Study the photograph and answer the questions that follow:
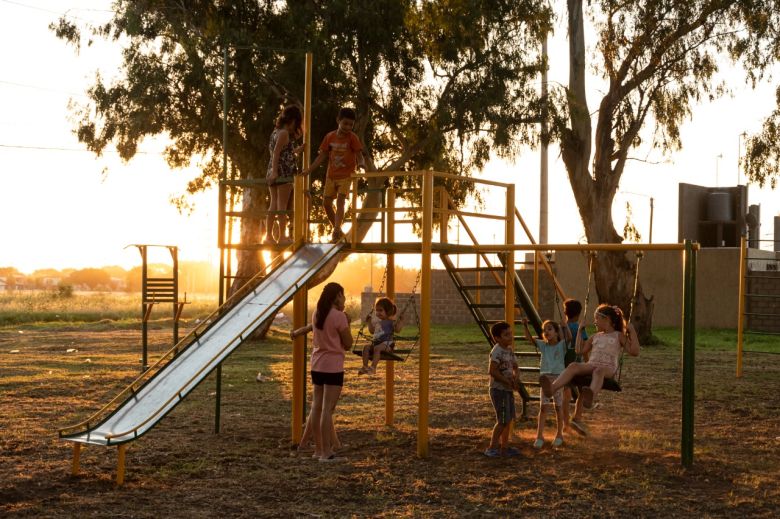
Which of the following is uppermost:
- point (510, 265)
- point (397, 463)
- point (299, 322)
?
point (510, 265)

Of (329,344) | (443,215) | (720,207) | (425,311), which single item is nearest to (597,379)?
(425,311)

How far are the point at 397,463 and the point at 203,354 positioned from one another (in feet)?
7.06

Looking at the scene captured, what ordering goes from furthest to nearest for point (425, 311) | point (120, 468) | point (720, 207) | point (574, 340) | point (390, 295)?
point (720, 207) < point (390, 295) < point (574, 340) < point (425, 311) < point (120, 468)

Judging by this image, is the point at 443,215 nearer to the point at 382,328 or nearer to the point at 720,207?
the point at 382,328

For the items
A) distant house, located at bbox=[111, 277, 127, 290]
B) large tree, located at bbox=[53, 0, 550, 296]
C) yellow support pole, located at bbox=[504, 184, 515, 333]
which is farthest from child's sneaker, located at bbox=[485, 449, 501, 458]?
distant house, located at bbox=[111, 277, 127, 290]

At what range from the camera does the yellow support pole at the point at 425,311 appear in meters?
10.5

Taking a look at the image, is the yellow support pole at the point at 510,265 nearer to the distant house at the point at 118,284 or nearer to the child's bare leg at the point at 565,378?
the child's bare leg at the point at 565,378

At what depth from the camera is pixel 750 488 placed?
30.0 feet

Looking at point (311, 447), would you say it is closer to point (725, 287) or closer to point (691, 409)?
point (691, 409)

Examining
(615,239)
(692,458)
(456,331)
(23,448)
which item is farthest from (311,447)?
(456,331)

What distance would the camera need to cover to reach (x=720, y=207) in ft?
119

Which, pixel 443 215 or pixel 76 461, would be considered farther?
pixel 443 215

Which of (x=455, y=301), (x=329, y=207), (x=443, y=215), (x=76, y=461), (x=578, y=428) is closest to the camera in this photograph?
(x=76, y=461)

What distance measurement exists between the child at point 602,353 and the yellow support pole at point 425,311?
1.22 meters
